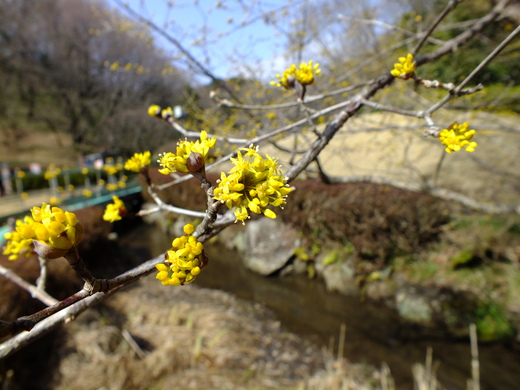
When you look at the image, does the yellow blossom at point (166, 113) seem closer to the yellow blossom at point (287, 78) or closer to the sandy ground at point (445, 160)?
the yellow blossom at point (287, 78)

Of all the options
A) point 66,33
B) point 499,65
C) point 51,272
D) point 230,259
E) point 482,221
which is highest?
point 66,33

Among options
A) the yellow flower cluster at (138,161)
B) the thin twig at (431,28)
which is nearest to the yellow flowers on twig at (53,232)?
the yellow flower cluster at (138,161)

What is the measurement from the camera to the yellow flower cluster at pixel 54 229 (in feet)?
1.89

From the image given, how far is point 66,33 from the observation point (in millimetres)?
19141

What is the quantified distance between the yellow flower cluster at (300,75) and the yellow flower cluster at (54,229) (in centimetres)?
100

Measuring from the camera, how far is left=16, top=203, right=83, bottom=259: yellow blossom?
1.90 ft

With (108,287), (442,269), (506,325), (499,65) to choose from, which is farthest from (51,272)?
(499,65)

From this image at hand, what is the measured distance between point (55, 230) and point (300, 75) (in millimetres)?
1110

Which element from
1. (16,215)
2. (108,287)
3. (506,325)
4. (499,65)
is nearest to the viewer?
(108,287)

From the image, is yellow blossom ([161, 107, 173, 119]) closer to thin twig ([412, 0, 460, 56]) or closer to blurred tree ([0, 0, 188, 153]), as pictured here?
thin twig ([412, 0, 460, 56])

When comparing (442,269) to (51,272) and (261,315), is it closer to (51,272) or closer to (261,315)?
(261,315)

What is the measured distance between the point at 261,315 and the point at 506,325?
334 cm

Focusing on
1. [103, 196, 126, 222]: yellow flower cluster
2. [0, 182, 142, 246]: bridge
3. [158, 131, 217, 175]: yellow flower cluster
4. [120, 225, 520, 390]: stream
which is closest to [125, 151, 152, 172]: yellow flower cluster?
[103, 196, 126, 222]: yellow flower cluster

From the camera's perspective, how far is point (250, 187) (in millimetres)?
747
